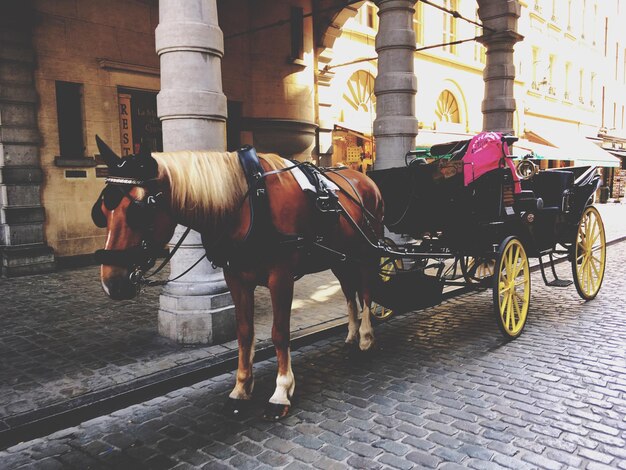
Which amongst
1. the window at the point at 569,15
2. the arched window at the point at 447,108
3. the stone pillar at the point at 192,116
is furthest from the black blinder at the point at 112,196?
the window at the point at 569,15

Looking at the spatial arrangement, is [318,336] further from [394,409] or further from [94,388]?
[94,388]

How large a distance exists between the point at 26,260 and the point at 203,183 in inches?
284

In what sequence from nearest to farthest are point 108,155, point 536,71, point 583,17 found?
point 108,155 < point 536,71 < point 583,17

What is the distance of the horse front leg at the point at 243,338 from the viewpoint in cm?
370

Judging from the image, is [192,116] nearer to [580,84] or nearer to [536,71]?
[536,71]

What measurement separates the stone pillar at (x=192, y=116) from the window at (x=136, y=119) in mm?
5322

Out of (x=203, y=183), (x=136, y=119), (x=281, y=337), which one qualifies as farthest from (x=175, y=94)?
(x=136, y=119)

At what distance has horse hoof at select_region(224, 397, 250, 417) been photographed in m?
3.75

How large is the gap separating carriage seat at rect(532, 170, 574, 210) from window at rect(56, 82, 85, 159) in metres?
8.24

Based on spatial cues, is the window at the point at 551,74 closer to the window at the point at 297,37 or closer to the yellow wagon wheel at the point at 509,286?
the window at the point at 297,37

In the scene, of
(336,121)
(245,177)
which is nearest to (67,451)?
(245,177)

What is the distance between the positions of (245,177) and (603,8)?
35.8 m

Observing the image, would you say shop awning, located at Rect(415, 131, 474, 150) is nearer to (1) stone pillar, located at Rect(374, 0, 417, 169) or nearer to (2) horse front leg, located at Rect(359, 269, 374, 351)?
(1) stone pillar, located at Rect(374, 0, 417, 169)

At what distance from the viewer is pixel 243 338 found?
151 inches
